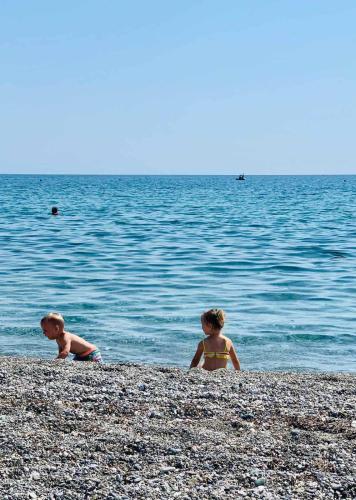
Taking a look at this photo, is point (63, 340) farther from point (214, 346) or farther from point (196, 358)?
point (214, 346)

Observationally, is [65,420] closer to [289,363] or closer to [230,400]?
[230,400]

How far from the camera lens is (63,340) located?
10375 mm

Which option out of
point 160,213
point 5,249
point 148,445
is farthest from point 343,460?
point 160,213

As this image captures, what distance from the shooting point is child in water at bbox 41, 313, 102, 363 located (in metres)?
10.2

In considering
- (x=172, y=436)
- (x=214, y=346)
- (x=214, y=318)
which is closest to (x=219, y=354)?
(x=214, y=346)

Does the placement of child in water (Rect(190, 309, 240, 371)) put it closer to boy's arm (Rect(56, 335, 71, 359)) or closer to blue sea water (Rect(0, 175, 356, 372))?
boy's arm (Rect(56, 335, 71, 359))

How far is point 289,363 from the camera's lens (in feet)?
39.1

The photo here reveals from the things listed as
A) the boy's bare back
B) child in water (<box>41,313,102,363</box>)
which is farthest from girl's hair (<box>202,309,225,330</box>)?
the boy's bare back

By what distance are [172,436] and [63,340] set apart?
465cm

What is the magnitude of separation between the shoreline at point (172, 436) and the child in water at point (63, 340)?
2.20m

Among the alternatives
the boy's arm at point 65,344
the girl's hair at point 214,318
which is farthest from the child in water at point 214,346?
the boy's arm at point 65,344

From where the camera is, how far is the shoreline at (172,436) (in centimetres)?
514

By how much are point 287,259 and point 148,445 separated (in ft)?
62.0

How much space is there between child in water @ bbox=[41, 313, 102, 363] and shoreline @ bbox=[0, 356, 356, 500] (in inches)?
86.6
